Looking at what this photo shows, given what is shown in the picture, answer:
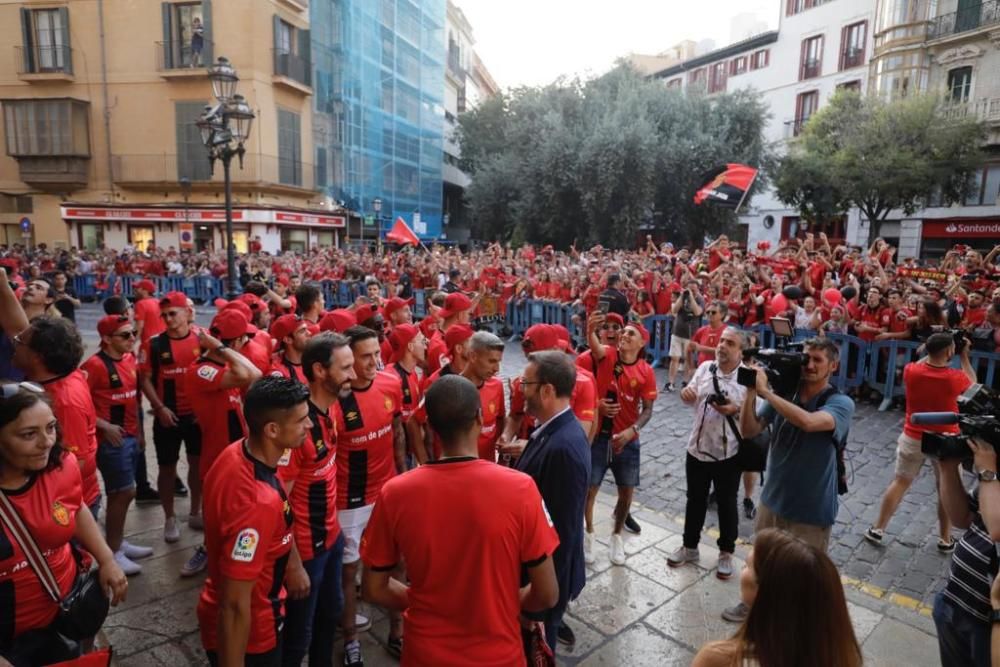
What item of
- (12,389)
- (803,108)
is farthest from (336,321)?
(803,108)

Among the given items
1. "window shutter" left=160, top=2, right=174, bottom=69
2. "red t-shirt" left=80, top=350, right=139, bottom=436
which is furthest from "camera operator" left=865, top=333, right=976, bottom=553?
"window shutter" left=160, top=2, right=174, bottom=69

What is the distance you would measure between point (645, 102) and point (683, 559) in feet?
85.7

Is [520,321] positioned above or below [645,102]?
below

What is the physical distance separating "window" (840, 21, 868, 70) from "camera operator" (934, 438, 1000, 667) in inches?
1446

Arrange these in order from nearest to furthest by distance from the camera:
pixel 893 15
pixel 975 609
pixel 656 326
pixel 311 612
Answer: pixel 975 609 → pixel 311 612 → pixel 656 326 → pixel 893 15

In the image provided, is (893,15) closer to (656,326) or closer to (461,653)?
(656,326)

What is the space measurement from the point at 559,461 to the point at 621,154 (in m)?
24.5

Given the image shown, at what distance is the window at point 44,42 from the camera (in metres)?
27.0

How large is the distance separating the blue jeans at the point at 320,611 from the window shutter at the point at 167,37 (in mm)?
29815

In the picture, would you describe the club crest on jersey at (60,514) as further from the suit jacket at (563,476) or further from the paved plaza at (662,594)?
the suit jacket at (563,476)

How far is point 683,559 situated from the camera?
4730 mm

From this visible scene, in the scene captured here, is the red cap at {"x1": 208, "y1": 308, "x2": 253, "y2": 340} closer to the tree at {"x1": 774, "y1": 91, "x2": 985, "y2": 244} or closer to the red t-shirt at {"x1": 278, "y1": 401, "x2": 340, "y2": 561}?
the red t-shirt at {"x1": 278, "y1": 401, "x2": 340, "y2": 561}

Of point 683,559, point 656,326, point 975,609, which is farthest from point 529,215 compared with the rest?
point 975,609

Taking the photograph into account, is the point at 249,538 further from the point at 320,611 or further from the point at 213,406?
the point at 213,406
